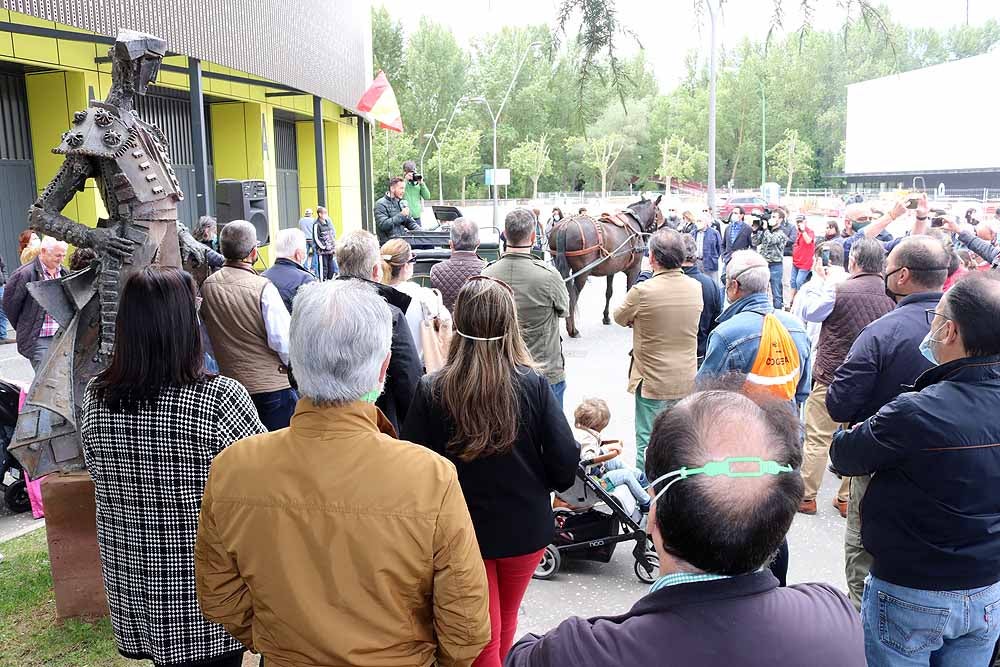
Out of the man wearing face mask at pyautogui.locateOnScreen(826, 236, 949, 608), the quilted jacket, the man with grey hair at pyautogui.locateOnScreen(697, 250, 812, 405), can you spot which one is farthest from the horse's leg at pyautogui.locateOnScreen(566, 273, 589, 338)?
the man wearing face mask at pyautogui.locateOnScreen(826, 236, 949, 608)

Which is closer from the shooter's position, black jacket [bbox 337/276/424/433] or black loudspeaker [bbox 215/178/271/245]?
black jacket [bbox 337/276/424/433]

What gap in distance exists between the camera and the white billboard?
1813 inches

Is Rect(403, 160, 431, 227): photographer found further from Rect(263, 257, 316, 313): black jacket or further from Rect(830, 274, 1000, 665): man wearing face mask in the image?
Rect(830, 274, 1000, 665): man wearing face mask

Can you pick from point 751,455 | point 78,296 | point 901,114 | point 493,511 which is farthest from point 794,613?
point 901,114

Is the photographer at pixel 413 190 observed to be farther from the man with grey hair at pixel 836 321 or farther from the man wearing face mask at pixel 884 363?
the man wearing face mask at pixel 884 363

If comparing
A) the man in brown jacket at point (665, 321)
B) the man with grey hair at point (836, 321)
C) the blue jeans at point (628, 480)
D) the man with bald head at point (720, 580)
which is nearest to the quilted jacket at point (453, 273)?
the man in brown jacket at point (665, 321)

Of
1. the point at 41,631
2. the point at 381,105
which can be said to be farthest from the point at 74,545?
the point at 381,105

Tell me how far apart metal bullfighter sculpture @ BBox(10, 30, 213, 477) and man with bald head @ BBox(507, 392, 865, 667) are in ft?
10.1

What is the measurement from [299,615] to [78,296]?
262 cm

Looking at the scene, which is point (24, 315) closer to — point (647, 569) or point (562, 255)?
point (647, 569)

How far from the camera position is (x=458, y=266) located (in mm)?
6160

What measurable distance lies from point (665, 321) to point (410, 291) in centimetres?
173

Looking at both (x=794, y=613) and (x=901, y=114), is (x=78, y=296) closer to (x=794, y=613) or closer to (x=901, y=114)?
(x=794, y=613)

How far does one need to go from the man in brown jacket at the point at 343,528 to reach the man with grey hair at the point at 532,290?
336 cm
